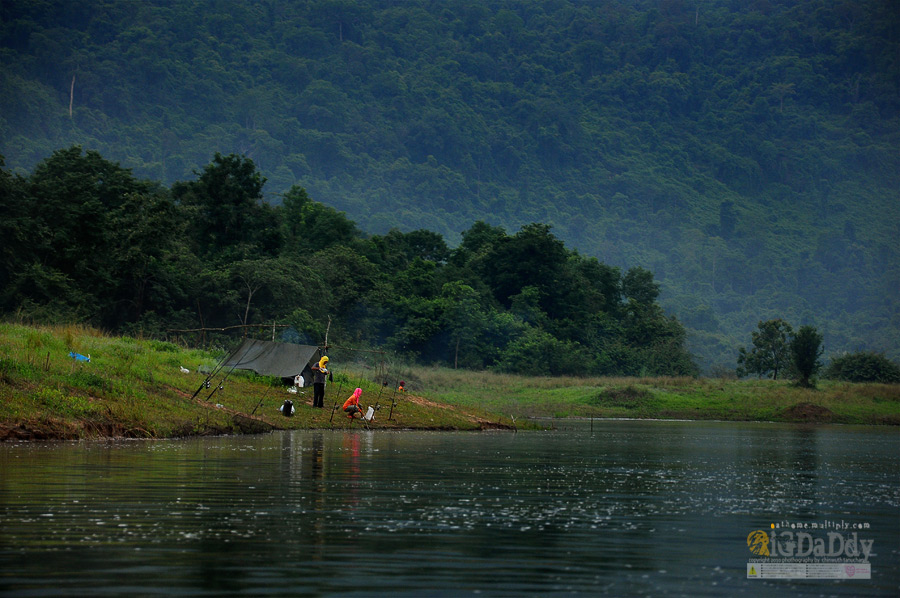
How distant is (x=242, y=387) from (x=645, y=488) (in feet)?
82.8

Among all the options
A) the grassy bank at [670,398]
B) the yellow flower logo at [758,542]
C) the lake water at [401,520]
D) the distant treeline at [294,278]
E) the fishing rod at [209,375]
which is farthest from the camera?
the grassy bank at [670,398]

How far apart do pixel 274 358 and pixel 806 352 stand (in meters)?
50.4

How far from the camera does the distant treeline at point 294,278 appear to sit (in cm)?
6925

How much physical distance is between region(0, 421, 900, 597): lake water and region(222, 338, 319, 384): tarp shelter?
17.1 meters

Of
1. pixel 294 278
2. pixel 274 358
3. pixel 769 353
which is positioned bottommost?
pixel 274 358

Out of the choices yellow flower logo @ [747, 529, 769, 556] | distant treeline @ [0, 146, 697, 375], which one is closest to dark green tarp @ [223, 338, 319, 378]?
distant treeline @ [0, 146, 697, 375]

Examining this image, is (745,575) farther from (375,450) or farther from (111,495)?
(375,450)

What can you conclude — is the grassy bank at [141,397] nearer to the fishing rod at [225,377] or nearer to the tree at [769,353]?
the fishing rod at [225,377]

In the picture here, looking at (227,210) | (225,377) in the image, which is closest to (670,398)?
(225,377)

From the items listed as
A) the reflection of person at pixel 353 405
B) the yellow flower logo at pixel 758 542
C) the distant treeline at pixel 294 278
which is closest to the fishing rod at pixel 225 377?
the reflection of person at pixel 353 405

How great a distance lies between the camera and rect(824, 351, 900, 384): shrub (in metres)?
99.8

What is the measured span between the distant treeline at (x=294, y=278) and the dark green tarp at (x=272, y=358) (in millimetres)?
18959

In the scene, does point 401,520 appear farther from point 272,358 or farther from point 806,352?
point 806,352

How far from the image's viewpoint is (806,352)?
268ft
